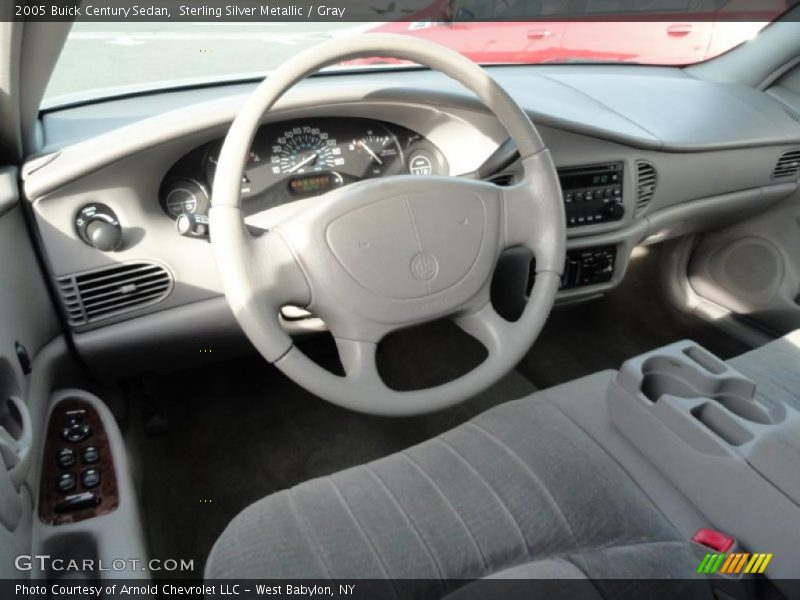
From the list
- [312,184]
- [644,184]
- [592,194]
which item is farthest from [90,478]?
[644,184]

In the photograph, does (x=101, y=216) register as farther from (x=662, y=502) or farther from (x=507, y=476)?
(x=662, y=502)

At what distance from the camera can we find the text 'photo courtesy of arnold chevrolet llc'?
940 millimetres

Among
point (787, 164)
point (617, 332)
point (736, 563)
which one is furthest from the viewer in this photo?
point (617, 332)

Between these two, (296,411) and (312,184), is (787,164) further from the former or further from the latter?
(296,411)

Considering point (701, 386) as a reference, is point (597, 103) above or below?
above

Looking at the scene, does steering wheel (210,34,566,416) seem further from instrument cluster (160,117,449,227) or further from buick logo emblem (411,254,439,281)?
instrument cluster (160,117,449,227)

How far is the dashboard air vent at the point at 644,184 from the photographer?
1.84 m

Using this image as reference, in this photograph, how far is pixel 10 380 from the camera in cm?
108

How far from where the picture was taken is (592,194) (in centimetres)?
178

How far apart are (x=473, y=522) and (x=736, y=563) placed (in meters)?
0.37

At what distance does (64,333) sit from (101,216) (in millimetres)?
304

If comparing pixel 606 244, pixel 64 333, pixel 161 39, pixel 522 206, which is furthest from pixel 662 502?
pixel 161 39

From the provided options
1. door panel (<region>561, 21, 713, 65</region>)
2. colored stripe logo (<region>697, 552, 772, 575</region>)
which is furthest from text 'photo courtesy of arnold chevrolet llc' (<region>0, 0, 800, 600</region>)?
door panel (<region>561, 21, 713, 65</region>)

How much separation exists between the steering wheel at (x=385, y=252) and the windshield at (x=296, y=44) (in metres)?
0.16
